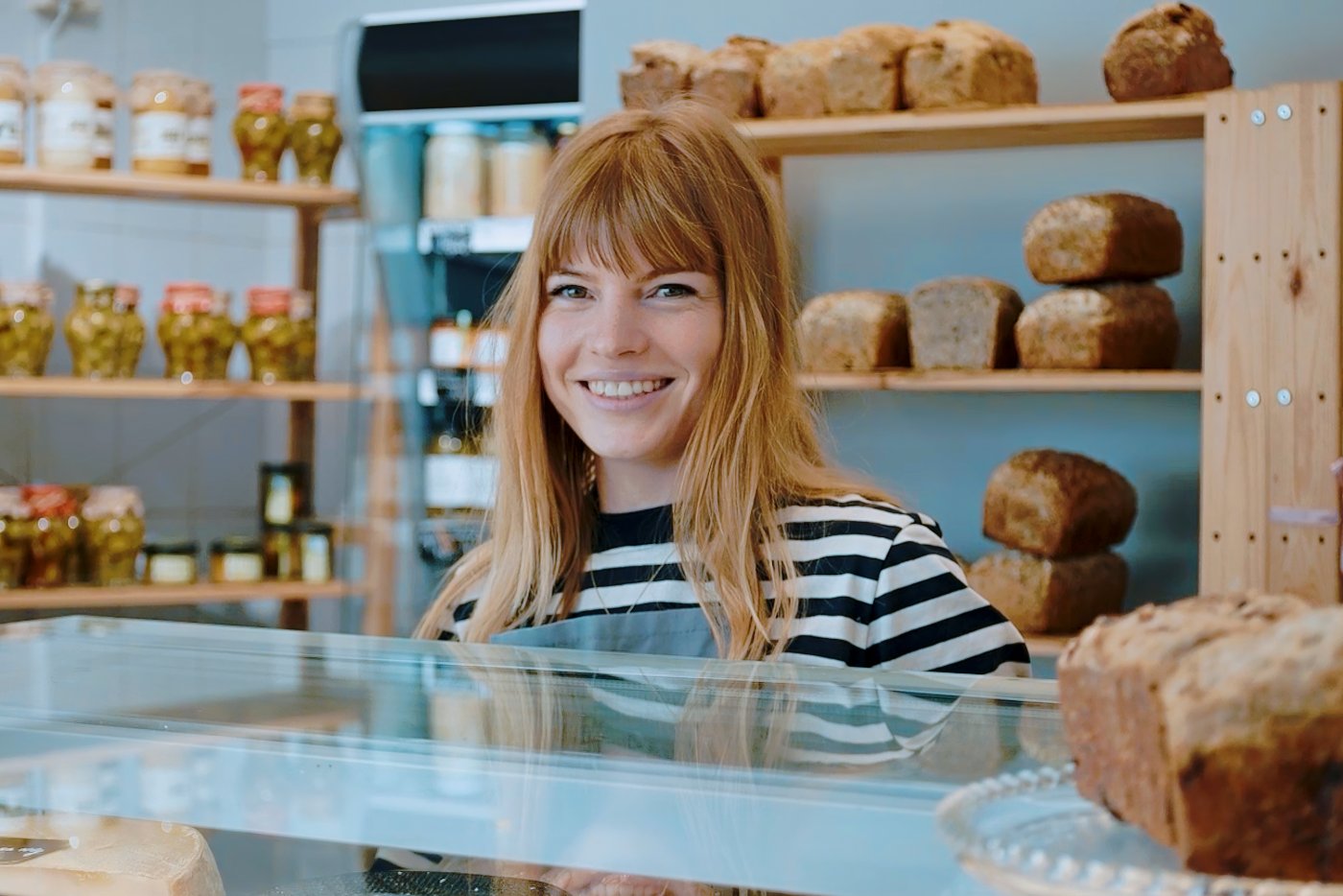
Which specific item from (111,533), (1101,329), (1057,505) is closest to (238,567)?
(111,533)

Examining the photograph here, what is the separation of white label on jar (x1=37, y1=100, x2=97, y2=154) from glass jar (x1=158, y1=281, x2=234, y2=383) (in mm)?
317

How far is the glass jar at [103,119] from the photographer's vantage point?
2.82 meters

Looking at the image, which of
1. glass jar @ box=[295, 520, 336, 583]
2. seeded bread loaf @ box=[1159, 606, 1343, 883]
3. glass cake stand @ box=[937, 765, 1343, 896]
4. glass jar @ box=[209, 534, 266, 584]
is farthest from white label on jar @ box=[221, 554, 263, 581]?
seeded bread loaf @ box=[1159, 606, 1343, 883]

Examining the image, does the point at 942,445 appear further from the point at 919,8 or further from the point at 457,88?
the point at 457,88

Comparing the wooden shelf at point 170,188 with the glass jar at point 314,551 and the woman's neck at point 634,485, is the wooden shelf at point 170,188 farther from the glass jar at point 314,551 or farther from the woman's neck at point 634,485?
the woman's neck at point 634,485

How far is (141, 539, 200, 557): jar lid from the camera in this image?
2941mm

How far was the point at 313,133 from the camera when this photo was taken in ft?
9.84

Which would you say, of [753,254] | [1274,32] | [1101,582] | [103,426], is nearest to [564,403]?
[753,254]

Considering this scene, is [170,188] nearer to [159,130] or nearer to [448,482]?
[159,130]

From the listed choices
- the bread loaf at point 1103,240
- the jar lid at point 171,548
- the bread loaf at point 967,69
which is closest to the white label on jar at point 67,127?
the jar lid at point 171,548

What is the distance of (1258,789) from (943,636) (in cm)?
70

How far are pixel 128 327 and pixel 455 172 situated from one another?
0.73 m

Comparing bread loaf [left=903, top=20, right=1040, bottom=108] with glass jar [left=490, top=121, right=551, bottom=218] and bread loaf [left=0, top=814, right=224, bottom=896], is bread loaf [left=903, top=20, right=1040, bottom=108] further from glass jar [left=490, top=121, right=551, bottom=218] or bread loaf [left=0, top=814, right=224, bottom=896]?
bread loaf [left=0, top=814, right=224, bottom=896]

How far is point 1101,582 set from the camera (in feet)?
7.96
